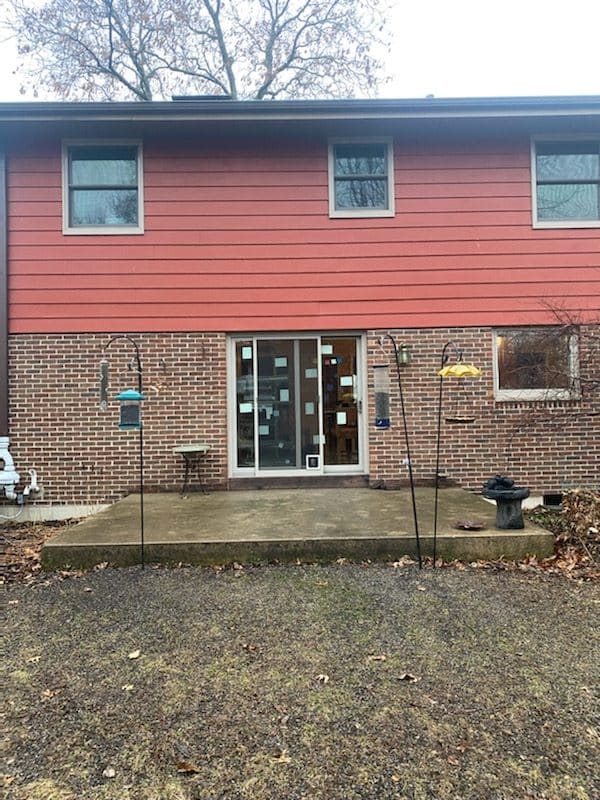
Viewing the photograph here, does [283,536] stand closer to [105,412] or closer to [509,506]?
[509,506]

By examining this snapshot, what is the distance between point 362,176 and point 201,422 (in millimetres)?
4202

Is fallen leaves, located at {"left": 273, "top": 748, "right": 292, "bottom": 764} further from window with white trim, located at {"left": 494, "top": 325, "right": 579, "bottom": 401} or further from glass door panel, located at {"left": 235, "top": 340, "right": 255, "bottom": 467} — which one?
window with white trim, located at {"left": 494, "top": 325, "right": 579, "bottom": 401}

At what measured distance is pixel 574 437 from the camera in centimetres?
767

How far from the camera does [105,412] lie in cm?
755

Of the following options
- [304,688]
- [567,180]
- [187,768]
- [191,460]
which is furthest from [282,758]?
[567,180]

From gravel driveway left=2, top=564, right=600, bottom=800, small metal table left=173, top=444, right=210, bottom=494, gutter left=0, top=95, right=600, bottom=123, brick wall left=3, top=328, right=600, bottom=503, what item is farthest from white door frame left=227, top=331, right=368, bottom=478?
Result: gravel driveway left=2, top=564, right=600, bottom=800

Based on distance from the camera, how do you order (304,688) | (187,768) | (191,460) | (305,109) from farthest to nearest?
(191,460) < (305,109) < (304,688) < (187,768)

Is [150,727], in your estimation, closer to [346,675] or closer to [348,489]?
[346,675]

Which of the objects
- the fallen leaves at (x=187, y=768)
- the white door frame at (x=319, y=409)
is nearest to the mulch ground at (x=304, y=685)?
the fallen leaves at (x=187, y=768)

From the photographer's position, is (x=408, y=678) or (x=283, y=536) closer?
(x=408, y=678)

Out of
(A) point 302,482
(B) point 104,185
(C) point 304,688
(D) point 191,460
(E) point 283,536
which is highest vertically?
(B) point 104,185

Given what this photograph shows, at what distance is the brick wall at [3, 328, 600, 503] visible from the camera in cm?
751

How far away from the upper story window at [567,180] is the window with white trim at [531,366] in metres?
1.73

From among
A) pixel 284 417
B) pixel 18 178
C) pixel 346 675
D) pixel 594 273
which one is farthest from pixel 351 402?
pixel 18 178
